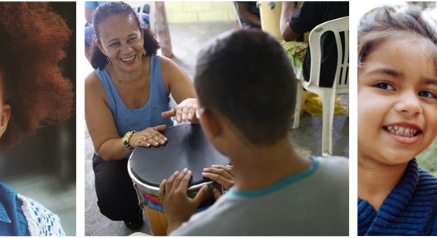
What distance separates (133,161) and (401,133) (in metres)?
0.69

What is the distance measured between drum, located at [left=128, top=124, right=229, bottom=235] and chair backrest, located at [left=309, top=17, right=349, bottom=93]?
65cm

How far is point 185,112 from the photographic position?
1.25m

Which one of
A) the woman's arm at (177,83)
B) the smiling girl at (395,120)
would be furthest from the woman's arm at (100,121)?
the smiling girl at (395,120)

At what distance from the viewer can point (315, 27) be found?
156 cm

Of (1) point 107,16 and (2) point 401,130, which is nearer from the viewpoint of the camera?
(2) point 401,130

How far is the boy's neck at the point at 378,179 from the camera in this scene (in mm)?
1088

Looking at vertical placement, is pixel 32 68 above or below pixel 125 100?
above

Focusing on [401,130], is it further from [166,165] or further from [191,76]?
[191,76]

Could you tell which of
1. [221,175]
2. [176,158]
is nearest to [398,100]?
[221,175]

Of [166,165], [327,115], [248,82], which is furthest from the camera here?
[327,115]

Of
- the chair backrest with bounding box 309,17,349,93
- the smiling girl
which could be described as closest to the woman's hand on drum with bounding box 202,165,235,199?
the smiling girl

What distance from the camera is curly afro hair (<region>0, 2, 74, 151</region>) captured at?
3.75 ft

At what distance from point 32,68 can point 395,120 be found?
3.17ft

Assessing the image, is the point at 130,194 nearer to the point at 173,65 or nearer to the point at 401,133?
the point at 173,65
